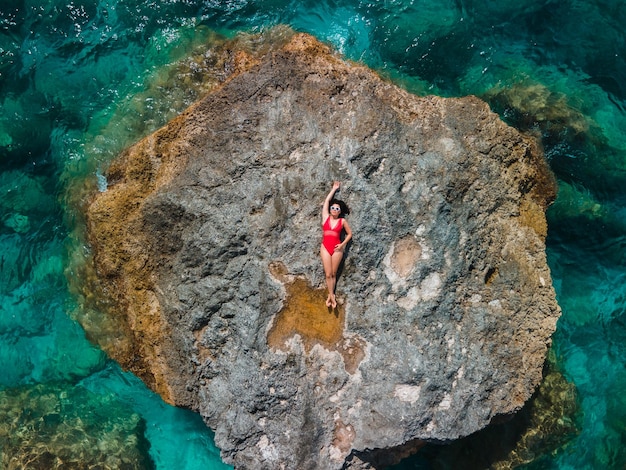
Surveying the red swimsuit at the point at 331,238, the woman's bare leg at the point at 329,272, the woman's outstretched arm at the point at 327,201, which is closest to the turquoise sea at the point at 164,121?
the woman's outstretched arm at the point at 327,201

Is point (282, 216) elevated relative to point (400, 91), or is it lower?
lower

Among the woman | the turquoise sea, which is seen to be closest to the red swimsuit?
the woman

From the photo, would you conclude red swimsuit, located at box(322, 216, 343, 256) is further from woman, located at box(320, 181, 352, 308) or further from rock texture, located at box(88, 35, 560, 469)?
rock texture, located at box(88, 35, 560, 469)

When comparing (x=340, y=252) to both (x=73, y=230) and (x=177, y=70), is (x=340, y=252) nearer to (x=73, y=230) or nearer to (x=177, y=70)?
(x=177, y=70)

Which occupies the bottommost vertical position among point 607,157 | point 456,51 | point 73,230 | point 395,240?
point 73,230

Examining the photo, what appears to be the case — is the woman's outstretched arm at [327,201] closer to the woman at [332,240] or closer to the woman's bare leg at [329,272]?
the woman at [332,240]

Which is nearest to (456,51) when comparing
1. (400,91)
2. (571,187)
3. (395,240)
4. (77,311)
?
(400,91)
